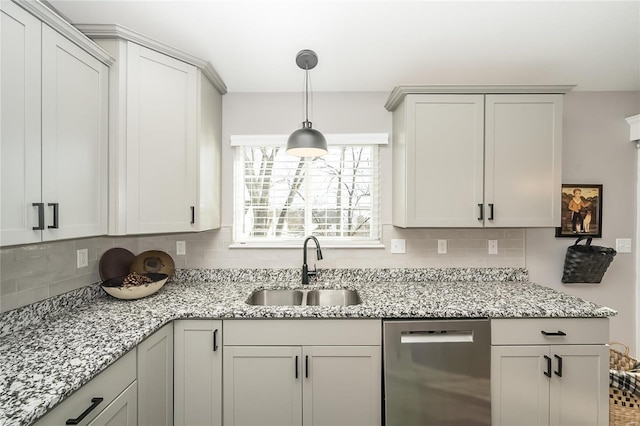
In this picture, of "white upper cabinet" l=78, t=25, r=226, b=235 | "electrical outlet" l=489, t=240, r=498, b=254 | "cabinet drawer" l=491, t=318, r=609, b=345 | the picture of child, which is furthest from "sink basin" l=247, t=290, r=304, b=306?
the picture of child

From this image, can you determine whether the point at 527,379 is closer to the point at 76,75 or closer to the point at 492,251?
the point at 492,251

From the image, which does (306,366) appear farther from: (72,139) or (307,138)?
(72,139)

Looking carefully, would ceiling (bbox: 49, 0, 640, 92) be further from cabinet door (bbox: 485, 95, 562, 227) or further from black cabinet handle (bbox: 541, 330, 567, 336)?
black cabinet handle (bbox: 541, 330, 567, 336)

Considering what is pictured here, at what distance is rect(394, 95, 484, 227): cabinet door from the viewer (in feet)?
6.77

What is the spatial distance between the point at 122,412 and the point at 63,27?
1.71 m

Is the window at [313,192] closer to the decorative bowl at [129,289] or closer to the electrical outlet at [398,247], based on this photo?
the electrical outlet at [398,247]

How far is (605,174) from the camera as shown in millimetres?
2439

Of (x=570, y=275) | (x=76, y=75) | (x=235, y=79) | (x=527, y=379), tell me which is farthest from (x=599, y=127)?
(x=76, y=75)

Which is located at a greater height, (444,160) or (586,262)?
(444,160)

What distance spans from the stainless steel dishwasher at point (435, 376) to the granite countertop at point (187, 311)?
4.6 inches

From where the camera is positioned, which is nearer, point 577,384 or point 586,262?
point 577,384

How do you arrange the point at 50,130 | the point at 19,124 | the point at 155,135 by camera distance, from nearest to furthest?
1. the point at 19,124
2. the point at 50,130
3. the point at 155,135

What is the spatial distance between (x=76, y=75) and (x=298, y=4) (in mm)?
1159

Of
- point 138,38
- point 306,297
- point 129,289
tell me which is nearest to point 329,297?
point 306,297
